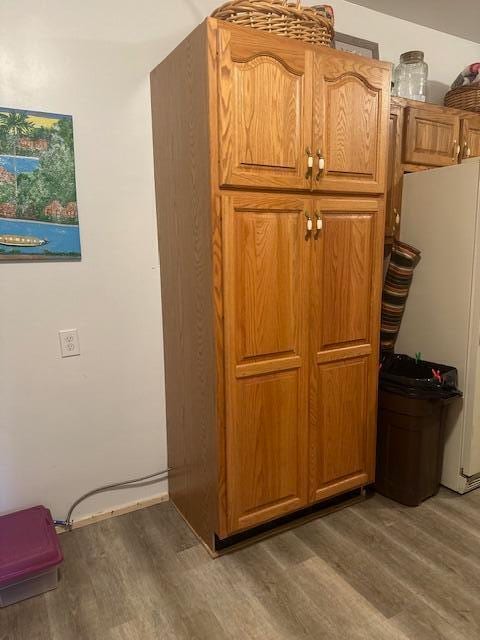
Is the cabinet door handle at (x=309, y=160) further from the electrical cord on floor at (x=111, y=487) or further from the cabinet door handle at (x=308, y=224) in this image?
the electrical cord on floor at (x=111, y=487)

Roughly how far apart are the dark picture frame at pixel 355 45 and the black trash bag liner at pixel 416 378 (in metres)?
1.68

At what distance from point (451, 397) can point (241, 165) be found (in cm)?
151

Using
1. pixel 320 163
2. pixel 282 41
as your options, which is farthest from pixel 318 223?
pixel 282 41

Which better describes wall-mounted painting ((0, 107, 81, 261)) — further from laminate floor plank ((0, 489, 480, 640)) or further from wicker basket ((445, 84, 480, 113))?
wicker basket ((445, 84, 480, 113))

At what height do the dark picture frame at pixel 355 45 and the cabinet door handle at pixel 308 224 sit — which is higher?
the dark picture frame at pixel 355 45

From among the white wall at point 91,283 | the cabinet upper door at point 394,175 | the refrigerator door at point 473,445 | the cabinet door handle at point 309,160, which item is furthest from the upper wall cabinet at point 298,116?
the refrigerator door at point 473,445

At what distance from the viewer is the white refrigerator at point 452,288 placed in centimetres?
224

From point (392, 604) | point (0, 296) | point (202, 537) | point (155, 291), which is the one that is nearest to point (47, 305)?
point (0, 296)

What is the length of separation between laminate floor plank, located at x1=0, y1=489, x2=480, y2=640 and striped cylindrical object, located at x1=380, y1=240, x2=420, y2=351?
958 millimetres

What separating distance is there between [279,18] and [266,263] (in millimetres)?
931

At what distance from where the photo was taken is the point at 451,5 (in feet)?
8.68

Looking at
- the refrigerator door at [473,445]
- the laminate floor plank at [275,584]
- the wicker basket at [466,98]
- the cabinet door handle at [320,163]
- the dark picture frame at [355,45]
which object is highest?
the dark picture frame at [355,45]

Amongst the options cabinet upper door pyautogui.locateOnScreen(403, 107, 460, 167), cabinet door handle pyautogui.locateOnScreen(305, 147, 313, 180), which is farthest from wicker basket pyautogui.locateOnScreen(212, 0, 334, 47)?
cabinet upper door pyautogui.locateOnScreen(403, 107, 460, 167)

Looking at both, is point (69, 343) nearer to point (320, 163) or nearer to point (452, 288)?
point (320, 163)
